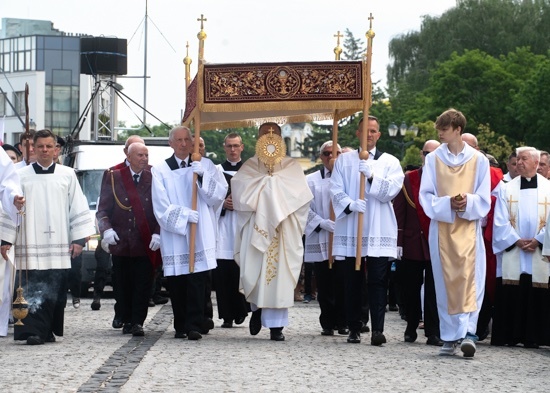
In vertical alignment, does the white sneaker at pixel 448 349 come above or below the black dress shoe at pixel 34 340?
above

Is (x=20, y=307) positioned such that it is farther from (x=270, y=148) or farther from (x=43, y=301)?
(x=270, y=148)

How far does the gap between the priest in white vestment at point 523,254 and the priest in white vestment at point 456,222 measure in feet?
4.26

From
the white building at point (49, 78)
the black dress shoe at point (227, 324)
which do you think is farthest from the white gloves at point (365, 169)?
the white building at point (49, 78)

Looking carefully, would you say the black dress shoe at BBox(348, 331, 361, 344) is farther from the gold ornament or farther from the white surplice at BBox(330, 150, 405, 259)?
the gold ornament

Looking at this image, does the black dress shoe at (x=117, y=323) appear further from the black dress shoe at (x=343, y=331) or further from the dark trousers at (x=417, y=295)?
the dark trousers at (x=417, y=295)

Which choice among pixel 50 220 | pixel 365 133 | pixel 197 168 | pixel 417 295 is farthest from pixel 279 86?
pixel 50 220

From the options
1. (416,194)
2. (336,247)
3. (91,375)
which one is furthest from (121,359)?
(416,194)

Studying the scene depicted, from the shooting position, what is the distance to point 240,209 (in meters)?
14.9

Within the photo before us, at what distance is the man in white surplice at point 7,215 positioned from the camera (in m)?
13.8

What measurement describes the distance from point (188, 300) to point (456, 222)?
9.66ft

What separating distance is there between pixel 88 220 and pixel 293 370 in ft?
12.7

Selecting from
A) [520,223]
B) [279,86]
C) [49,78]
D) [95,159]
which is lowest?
[520,223]

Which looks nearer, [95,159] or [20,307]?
[20,307]

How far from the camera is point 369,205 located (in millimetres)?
14297
